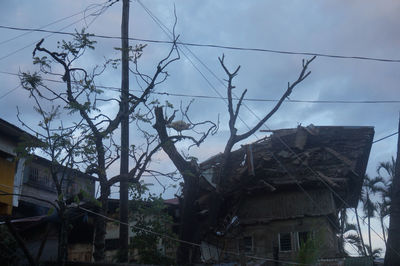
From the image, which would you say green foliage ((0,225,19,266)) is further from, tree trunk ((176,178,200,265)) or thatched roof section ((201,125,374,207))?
thatched roof section ((201,125,374,207))

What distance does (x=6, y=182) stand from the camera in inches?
540

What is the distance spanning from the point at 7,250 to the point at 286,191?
927cm

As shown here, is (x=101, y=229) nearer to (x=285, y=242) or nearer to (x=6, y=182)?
(x=6, y=182)

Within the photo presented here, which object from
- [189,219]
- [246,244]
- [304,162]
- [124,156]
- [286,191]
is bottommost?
[246,244]

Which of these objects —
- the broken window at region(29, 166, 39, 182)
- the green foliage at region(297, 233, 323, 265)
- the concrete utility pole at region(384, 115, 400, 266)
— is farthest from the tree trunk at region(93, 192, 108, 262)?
the broken window at region(29, 166, 39, 182)

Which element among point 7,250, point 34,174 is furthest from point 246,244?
point 34,174

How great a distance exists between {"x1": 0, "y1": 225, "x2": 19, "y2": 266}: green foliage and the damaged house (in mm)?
5880

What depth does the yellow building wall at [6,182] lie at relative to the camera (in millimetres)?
13562

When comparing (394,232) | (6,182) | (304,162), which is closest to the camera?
(394,232)

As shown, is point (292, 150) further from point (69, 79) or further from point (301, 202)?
point (69, 79)

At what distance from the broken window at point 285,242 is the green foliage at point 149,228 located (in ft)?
14.2

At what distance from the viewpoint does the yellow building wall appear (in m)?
13.6

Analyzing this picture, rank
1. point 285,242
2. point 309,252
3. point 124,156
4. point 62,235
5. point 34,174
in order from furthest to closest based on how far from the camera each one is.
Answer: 1. point 34,174
2. point 285,242
3. point 124,156
4. point 62,235
5. point 309,252

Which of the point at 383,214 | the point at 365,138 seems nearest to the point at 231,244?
the point at 365,138
